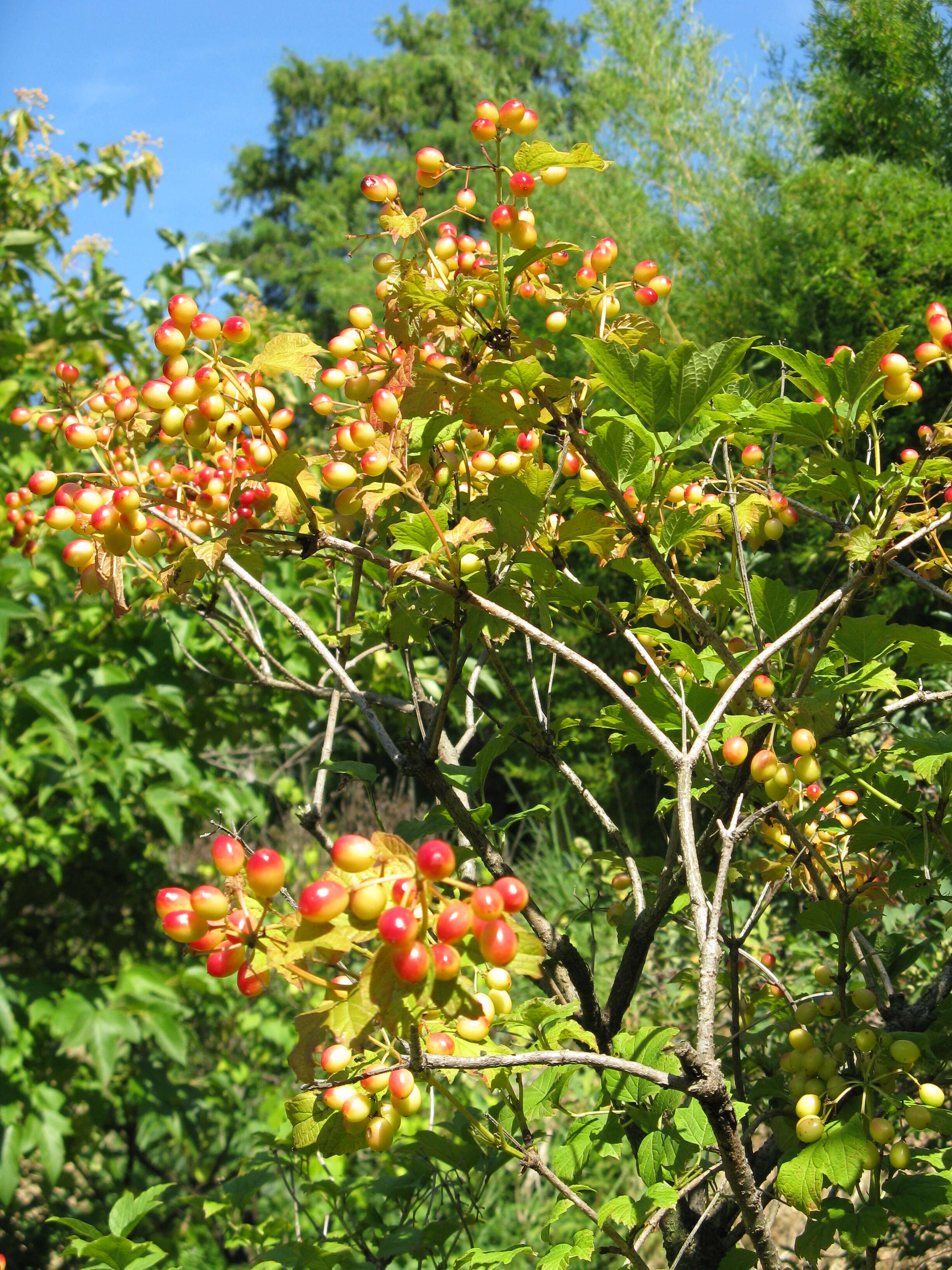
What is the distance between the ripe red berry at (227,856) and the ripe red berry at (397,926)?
13cm

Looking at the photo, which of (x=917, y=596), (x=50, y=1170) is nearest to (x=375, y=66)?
(x=917, y=596)

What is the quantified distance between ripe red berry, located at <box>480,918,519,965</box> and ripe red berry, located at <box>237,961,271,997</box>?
0.17m

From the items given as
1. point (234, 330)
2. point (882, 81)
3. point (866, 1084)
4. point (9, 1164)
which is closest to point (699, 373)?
point (234, 330)

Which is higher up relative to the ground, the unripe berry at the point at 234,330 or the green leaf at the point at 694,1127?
the unripe berry at the point at 234,330

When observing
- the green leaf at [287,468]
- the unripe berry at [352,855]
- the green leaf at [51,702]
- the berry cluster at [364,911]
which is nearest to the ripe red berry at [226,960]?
the berry cluster at [364,911]

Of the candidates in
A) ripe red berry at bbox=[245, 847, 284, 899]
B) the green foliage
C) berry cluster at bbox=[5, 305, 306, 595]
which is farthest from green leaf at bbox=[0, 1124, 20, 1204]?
the green foliage

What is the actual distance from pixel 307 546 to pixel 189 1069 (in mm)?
3295

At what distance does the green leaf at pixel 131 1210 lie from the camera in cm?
117

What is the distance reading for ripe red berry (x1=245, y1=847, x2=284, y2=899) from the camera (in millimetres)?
591

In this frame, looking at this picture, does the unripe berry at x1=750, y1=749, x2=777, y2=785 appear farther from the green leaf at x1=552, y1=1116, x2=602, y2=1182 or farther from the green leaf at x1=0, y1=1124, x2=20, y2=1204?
the green leaf at x1=0, y1=1124, x2=20, y2=1204

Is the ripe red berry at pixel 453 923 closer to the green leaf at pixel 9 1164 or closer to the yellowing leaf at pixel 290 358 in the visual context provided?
the yellowing leaf at pixel 290 358

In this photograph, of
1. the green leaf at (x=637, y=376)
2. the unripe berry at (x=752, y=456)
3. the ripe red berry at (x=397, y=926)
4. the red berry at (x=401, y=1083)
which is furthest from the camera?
the unripe berry at (x=752, y=456)

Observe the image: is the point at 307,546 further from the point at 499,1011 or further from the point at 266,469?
the point at 499,1011

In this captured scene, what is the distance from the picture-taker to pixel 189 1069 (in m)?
3.52
